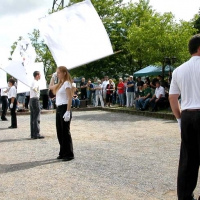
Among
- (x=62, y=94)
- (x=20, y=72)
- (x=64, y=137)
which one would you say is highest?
(x=20, y=72)

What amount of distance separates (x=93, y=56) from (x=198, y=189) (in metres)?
3.39

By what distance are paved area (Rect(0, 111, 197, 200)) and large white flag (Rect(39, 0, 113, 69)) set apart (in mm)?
1903

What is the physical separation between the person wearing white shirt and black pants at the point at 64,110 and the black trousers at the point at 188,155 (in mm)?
3472

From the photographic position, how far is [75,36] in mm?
7527

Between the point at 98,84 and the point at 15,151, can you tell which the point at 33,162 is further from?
the point at 98,84

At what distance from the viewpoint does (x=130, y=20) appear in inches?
1474

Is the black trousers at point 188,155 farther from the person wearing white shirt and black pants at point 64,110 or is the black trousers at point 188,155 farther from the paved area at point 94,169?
the person wearing white shirt and black pants at point 64,110

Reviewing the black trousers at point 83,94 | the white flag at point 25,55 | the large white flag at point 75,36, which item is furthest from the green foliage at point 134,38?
the large white flag at point 75,36

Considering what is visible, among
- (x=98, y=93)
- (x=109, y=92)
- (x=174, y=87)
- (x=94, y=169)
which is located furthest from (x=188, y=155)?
(x=98, y=93)

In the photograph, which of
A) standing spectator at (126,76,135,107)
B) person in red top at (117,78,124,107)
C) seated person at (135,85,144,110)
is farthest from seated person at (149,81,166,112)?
person in red top at (117,78,124,107)

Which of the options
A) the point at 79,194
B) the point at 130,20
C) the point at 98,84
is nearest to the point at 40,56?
the point at 130,20

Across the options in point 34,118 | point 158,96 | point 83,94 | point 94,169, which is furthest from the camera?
point 83,94

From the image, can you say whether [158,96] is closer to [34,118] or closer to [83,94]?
[83,94]

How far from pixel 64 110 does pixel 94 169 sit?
1.50 m
